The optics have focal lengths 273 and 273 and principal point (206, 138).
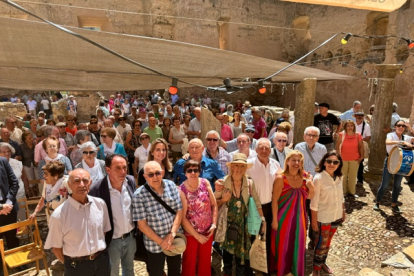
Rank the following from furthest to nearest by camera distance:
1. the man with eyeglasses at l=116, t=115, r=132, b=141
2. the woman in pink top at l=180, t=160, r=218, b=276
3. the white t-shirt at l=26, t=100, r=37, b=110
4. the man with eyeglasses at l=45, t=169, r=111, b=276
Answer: the white t-shirt at l=26, t=100, r=37, b=110
the man with eyeglasses at l=116, t=115, r=132, b=141
the woman in pink top at l=180, t=160, r=218, b=276
the man with eyeglasses at l=45, t=169, r=111, b=276

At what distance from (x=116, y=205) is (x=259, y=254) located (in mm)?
1569

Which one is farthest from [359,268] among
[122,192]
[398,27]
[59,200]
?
[398,27]

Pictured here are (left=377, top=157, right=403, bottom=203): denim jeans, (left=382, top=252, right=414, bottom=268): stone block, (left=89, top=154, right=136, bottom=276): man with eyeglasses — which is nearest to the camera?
(left=89, top=154, right=136, bottom=276): man with eyeglasses

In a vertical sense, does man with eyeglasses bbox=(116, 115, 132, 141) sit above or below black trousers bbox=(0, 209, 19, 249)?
above

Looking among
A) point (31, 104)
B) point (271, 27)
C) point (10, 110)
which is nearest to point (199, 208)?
point (10, 110)

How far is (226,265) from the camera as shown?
3.04 metres

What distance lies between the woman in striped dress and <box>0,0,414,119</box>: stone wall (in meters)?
10.7

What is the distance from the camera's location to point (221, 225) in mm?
2859

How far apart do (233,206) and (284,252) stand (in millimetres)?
798

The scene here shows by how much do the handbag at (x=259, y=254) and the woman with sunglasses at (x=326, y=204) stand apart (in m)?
0.64

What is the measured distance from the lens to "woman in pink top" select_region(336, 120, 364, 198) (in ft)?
16.4

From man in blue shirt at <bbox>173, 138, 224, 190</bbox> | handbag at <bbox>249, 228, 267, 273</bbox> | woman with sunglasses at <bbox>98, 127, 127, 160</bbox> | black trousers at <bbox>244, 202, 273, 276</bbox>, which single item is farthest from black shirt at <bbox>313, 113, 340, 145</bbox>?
woman with sunglasses at <bbox>98, 127, 127, 160</bbox>

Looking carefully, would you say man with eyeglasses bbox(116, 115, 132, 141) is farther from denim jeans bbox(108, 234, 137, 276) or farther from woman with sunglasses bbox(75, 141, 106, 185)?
denim jeans bbox(108, 234, 137, 276)

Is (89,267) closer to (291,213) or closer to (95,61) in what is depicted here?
(291,213)
